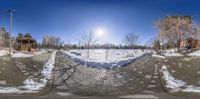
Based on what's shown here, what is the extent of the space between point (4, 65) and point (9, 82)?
4461 mm

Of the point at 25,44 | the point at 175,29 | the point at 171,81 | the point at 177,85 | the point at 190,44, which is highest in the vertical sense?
the point at 175,29

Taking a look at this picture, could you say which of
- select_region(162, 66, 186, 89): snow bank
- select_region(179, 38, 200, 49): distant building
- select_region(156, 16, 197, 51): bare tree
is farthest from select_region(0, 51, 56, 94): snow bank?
select_region(156, 16, 197, 51): bare tree

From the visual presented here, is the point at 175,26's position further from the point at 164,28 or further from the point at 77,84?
the point at 77,84

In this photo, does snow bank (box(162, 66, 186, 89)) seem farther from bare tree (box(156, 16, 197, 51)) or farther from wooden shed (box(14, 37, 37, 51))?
wooden shed (box(14, 37, 37, 51))

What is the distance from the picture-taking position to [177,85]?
19281 millimetres

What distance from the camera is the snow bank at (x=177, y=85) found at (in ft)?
58.9

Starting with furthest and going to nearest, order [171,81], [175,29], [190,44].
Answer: [175,29] → [190,44] → [171,81]

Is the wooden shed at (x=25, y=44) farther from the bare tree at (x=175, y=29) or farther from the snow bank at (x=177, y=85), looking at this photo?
the snow bank at (x=177, y=85)

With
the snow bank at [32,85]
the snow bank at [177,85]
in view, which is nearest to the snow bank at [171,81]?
the snow bank at [177,85]

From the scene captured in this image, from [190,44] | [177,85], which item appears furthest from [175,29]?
[177,85]

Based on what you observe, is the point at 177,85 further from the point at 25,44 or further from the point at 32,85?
the point at 25,44

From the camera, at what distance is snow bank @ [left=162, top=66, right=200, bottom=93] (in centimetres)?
1796

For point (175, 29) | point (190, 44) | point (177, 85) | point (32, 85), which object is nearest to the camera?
point (32, 85)

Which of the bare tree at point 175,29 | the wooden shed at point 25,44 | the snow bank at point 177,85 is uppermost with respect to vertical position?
the bare tree at point 175,29
